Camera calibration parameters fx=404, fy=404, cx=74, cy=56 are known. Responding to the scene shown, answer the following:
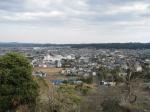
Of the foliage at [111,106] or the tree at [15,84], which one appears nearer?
the tree at [15,84]

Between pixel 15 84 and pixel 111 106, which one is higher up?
pixel 15 84

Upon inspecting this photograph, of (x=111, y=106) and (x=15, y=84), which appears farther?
(x=111, y=106)

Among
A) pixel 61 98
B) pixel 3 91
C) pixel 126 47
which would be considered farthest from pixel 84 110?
pixel 126 47

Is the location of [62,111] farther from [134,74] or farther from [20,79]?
[134,74]

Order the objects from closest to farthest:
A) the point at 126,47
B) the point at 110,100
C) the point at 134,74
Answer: the point at 110,100 < the point at 134,74 < the point at 126,47

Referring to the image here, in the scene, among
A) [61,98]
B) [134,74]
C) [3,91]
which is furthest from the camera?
[134,74]

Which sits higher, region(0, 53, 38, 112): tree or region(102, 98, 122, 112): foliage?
region(0, 53, 38, 112): tree

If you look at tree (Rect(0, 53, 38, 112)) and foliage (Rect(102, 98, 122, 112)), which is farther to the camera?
foliage (Rect(102, 98, 122, 112))

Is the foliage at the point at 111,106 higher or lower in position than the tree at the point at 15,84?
lower
